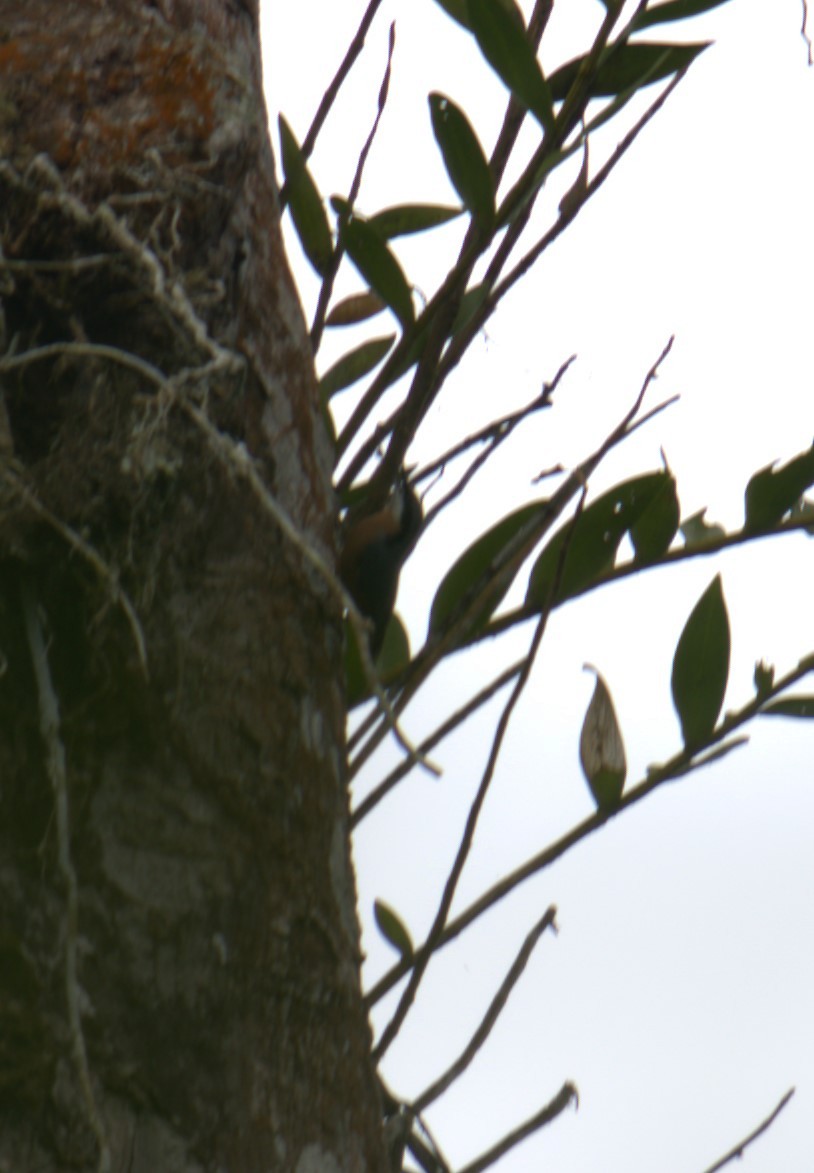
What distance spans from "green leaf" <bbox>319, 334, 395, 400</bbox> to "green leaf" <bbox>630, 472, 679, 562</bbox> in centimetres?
33

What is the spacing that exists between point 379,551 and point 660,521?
275 millimetres

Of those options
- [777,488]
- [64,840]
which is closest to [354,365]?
[777,488]

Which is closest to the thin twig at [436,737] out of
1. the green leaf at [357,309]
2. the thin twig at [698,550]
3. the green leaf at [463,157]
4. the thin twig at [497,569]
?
the thin twig at [497,569]

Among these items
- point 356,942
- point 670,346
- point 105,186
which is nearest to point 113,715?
point 356,942

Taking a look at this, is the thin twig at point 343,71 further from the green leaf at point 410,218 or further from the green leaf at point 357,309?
the green leaf at point 357,309

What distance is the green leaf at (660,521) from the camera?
127cm

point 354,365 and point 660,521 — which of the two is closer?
point 660,521

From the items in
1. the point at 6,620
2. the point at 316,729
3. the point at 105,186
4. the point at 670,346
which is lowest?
the point at 316,729

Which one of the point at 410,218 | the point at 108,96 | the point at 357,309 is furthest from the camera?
the point at 357,309

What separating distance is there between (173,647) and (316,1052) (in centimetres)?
27

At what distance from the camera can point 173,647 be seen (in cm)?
90

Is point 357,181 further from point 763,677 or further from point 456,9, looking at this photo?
point 763,677

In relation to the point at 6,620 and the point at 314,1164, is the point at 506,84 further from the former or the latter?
the point at 314,1164

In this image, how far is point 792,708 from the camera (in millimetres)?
1265
